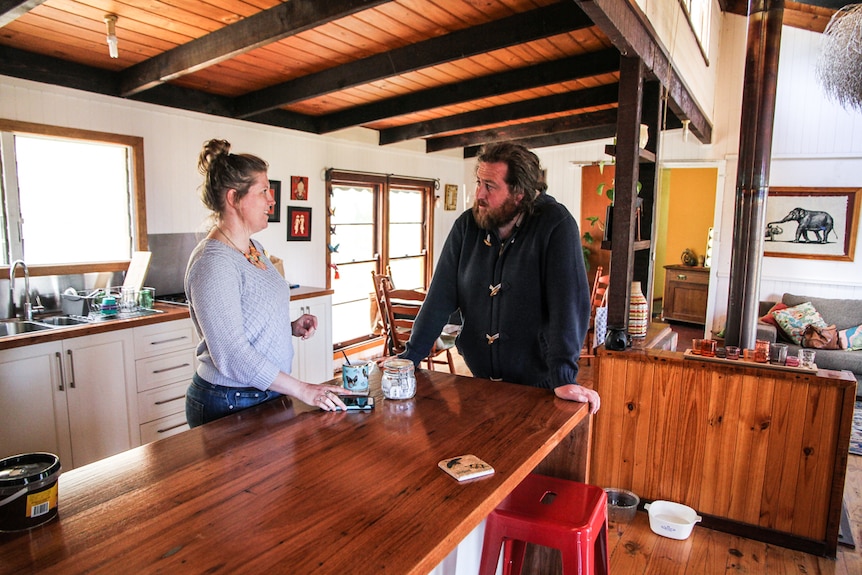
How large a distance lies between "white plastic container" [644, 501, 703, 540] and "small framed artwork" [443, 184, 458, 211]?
5.15m

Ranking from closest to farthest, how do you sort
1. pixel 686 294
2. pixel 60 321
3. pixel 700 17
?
pixel 60 321 < pixel 700 17 < pixel 686 294

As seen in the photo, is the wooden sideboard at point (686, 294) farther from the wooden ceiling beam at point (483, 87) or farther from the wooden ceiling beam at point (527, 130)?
the wooden ceiling beam at point (483, 87)

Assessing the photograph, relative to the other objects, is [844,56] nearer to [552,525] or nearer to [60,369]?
[552,525]

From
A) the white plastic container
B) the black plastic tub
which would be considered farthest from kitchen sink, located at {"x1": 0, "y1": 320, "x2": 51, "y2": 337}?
the white plastic container

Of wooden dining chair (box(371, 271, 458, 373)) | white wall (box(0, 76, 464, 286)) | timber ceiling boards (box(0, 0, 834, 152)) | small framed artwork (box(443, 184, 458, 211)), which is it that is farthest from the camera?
small framed artwork (box(443, 184, 458, 211))

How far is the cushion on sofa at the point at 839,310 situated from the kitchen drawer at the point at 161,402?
18.3 ft

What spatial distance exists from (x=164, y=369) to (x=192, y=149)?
175 centimetres

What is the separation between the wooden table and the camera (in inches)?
33.5

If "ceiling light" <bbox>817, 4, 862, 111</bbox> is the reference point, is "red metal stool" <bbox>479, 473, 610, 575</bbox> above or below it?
below

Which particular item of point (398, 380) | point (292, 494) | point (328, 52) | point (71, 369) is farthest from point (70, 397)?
point (328, 52)

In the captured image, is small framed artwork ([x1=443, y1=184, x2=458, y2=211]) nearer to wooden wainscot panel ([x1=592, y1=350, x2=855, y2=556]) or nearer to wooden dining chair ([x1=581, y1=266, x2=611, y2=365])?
wooden dining chair ([x1=581, y1=266, x2=611, y2=365])

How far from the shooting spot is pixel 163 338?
3242 mm

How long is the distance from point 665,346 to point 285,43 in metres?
2.90

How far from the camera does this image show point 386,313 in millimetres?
4648
